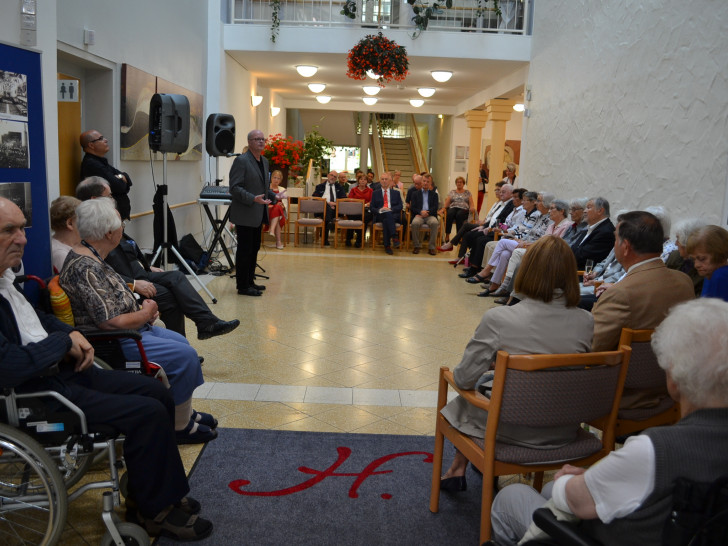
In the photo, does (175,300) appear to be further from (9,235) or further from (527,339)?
(527,339)

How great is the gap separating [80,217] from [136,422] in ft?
4.08

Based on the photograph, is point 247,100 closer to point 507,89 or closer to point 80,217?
point 507,89

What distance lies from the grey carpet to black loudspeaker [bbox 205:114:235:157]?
225 inches

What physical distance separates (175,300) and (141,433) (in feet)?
6.68

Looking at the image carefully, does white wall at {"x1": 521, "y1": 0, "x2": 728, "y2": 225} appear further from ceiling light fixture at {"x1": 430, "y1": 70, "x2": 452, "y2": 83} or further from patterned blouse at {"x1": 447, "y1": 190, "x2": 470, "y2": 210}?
patterned blouse at {"x1": 447, "y1": 190, "x2": 470, "y2": 210}

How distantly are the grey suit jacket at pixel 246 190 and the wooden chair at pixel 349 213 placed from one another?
4.37 m

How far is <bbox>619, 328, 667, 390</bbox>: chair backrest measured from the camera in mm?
2637

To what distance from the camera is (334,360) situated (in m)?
4.95

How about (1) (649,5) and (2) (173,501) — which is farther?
(1) (649,5)

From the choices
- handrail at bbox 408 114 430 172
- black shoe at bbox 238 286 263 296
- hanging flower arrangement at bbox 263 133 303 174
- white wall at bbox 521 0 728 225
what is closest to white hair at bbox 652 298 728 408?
white wall at bbox 521 0 728 225

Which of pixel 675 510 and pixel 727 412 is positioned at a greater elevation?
pixel 727 412

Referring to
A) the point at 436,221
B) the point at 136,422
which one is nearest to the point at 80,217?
the point at 136,422

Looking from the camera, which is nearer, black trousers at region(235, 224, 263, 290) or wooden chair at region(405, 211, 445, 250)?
black trousers at region(235, 224, 263, 290)

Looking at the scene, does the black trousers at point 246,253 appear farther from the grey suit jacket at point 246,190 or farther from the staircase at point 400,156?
the staircase at point 400,156
